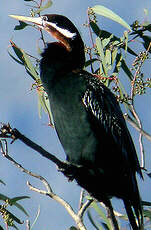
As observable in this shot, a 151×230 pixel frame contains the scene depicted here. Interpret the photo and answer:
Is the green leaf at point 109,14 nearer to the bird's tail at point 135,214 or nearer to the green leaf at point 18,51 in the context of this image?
the green leaf at point 18,51

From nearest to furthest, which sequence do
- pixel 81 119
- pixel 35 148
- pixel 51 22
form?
pixel 35 148, pixel 81 119, pixel 51 22

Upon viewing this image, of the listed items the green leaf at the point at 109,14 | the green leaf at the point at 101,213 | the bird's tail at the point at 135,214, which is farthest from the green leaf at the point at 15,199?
the green leaf at the point at 109,14

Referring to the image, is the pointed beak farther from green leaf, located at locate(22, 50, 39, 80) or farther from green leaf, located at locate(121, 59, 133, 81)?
green leaf, located at locate(121, 59, 133, 81)

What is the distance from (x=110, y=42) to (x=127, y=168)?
1.12m

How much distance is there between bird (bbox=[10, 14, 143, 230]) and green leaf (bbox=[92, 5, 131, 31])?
374 mm

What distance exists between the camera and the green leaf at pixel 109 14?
4100 mm

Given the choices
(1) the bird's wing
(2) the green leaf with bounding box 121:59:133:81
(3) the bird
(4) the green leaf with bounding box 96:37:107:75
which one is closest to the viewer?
(3) the bird

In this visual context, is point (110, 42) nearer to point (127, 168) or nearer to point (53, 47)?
point (53, 47)

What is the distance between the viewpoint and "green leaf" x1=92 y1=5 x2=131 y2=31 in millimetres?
4100

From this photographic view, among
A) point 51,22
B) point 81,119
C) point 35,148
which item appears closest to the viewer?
point 35,148

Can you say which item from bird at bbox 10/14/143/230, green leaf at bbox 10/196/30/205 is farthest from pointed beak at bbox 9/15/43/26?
green leaf at bbox 10/196/30/205

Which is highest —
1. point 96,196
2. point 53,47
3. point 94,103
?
point 53,47

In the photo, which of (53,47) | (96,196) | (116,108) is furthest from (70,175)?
(53,47)

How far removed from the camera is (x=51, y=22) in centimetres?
429
